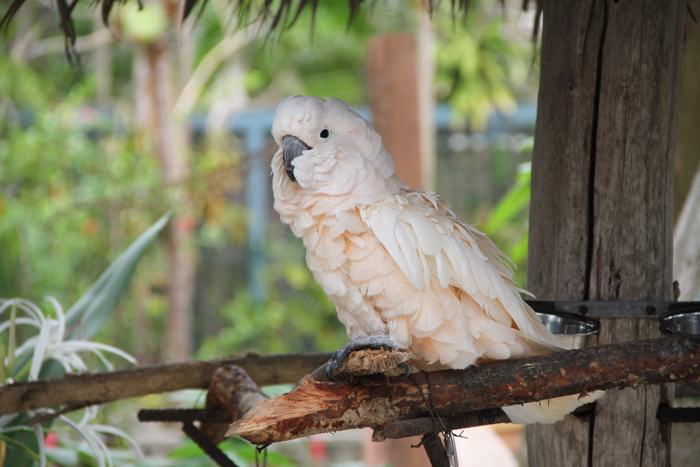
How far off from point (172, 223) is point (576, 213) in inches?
109

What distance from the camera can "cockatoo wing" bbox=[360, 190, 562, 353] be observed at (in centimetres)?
85

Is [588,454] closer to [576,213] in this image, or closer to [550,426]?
[550,426]

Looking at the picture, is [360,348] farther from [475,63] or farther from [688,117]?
[475,63]

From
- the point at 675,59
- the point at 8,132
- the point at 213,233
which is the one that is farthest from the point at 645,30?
the point at 8,132

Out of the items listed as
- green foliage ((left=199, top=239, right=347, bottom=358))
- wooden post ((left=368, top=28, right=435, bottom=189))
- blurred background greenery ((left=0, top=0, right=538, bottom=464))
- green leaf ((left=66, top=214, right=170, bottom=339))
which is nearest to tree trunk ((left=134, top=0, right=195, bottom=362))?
blurred background greenery ((left=0, top=0, right=538, bottom=464))

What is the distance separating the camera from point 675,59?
3.63ft

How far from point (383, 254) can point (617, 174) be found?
0.54 m

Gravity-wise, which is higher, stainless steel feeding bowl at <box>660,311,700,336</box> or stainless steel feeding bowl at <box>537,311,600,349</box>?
stainless steel feeding bowl at <box>660,311,700,336</box>

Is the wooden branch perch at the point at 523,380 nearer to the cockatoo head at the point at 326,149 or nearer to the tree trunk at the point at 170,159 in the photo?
the cockatoo head at the point at 326,149

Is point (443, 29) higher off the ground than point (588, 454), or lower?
higher

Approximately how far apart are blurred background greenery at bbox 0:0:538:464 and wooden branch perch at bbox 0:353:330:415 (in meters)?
0.96

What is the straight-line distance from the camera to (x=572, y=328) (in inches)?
43.0

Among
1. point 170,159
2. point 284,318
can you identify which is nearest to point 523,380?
point 170,159

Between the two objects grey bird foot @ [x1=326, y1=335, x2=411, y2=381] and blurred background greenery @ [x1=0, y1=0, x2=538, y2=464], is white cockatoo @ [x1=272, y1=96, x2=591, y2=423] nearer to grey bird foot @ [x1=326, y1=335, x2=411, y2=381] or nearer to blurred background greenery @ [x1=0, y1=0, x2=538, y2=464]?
grey bird foot @ [x1=326, y1=335, x2=411, y2=381]
